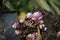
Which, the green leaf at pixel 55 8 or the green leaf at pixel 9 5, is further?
the green leaf at pixel 9 5

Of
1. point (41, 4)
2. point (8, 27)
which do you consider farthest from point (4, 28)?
point (41, 4)

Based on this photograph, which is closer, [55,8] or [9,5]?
[55,8]

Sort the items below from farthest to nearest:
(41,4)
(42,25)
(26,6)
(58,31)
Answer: (26,6)
(41,4)
(58,31)
(42,25)

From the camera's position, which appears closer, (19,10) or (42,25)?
(42,25)

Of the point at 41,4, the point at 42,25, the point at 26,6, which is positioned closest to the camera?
the point at 42,25

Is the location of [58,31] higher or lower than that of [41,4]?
lower

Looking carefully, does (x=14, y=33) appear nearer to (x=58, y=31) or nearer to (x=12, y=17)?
(x=12, y=17)

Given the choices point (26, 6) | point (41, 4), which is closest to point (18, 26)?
point (41, 4)

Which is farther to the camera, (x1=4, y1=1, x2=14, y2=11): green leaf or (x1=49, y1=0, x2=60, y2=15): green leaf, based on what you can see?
(x1=4, y1=1, x2=14, y2=11): green leaf

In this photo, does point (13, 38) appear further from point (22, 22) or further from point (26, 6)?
point (26, 6)
